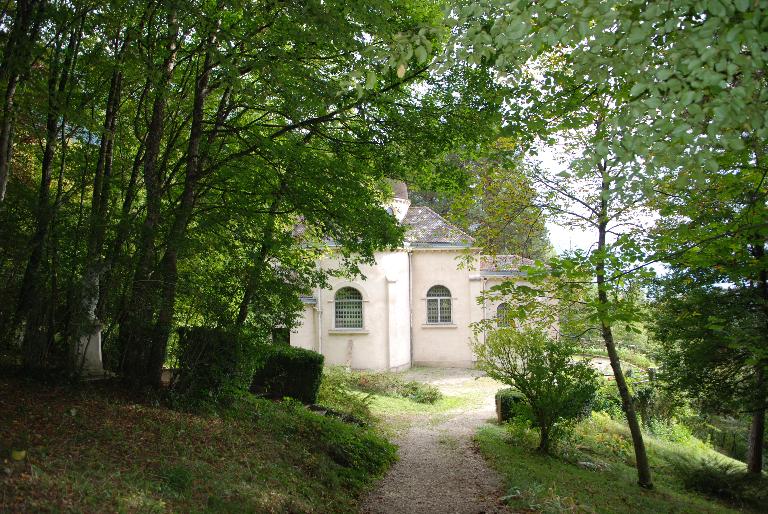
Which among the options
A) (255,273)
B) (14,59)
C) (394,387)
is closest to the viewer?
(14,59)

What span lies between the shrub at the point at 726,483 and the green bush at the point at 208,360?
939 centimetres

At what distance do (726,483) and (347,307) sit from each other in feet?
45.5

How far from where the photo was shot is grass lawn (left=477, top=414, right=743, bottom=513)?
8180 mm

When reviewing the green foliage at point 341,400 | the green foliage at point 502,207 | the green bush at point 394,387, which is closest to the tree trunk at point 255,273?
the green foliage at point 502,207

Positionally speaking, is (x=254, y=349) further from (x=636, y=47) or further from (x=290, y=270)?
(x=636, y=47)

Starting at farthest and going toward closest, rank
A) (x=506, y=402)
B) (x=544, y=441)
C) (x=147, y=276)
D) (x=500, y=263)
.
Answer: (x=506, y=402) → (x=500, y=263) → (x=544, y=441) → (x=147, y=276)

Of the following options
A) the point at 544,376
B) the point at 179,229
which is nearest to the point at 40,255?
the point at 179,229

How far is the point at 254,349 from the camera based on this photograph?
8.71 metres

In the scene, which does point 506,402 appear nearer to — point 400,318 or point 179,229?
point 400,318

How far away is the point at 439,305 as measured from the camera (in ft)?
79.7

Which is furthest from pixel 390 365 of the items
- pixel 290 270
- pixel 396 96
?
pixel 396 96

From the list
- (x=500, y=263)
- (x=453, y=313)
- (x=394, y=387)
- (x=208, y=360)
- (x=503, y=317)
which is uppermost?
(x=500, y=263)

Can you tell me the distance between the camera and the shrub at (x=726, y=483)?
35.9 feet

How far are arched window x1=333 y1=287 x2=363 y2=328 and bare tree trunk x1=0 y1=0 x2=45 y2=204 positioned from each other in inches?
630
